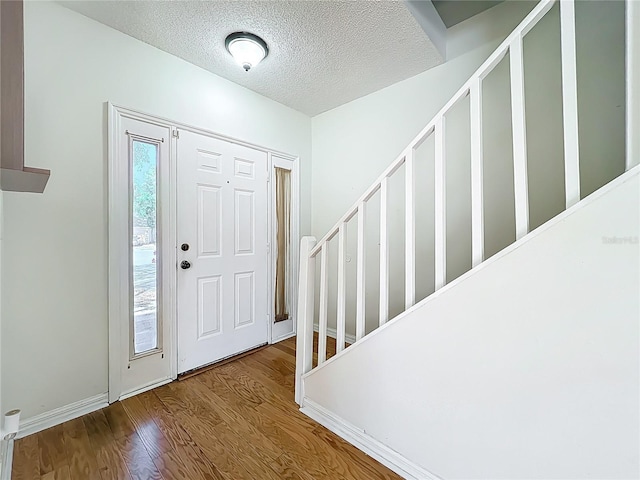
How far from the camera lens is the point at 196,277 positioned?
2320 mm

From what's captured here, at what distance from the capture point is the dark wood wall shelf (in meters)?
0.74

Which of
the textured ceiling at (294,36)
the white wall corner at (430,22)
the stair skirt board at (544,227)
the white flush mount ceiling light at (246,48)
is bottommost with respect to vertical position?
the stair skirt board at (544,227)

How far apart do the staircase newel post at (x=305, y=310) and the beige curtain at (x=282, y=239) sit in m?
1.18

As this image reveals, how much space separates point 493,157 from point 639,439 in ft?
5.84

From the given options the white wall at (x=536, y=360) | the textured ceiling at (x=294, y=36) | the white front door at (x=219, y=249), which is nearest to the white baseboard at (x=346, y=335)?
the white front door at (x=219, y=249)

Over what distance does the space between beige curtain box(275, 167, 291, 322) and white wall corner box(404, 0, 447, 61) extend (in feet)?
5.66

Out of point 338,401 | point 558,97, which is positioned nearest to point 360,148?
point 558,97

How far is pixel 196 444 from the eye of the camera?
1.52 metres

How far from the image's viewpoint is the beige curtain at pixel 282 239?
2971mm

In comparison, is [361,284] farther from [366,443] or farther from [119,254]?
[119,254]

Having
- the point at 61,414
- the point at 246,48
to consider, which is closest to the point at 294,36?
the point at 246,48

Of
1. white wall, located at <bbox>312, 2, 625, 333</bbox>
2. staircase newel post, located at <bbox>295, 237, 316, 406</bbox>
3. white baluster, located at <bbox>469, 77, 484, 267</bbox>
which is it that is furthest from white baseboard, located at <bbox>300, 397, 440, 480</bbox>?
white wall, located at <bbox>312, 2, 625, 333</bbox>

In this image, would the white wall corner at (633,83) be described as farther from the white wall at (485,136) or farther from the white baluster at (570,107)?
the white wall at (485,136)

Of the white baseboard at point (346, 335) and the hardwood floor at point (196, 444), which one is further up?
the white baseboard at point (346, 335)
